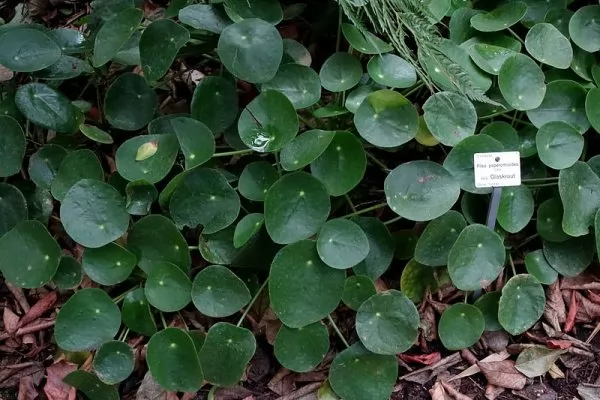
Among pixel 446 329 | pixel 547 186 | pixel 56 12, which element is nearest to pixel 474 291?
pixel 446 329

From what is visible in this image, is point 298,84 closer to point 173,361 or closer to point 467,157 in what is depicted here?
point 467,157

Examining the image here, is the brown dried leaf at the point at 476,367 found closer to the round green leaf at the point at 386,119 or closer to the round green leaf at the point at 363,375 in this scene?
the round green leaf at the point at 363,375

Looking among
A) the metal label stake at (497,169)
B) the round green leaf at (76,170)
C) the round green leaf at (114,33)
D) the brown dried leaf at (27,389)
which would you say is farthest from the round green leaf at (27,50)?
the metal label stake at (497,169)

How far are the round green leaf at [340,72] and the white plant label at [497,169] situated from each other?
39 cm

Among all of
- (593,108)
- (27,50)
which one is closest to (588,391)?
(593,108)

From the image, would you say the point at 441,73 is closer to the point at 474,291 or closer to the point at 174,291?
the point at 474,291

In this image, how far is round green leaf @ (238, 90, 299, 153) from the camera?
1.59m

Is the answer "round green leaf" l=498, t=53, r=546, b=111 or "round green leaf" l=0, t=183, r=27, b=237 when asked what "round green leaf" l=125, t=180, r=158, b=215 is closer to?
"round green leaf" l=0, t=183, r=27, b=237

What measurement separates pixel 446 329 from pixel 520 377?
0.23m

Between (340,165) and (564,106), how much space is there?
662 mm

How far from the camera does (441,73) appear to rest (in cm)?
170

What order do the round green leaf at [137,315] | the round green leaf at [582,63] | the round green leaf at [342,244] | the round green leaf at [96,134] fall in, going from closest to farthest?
1. the round green leaf at [342,244]
2. the round green leaf at [137,315]
3. the round green leaf at [96,134]
4. the round green leaf at [582,63]

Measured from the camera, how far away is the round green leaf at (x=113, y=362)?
5.14 ft

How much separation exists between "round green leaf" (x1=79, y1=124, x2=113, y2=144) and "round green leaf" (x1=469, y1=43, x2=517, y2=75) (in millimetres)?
1010
